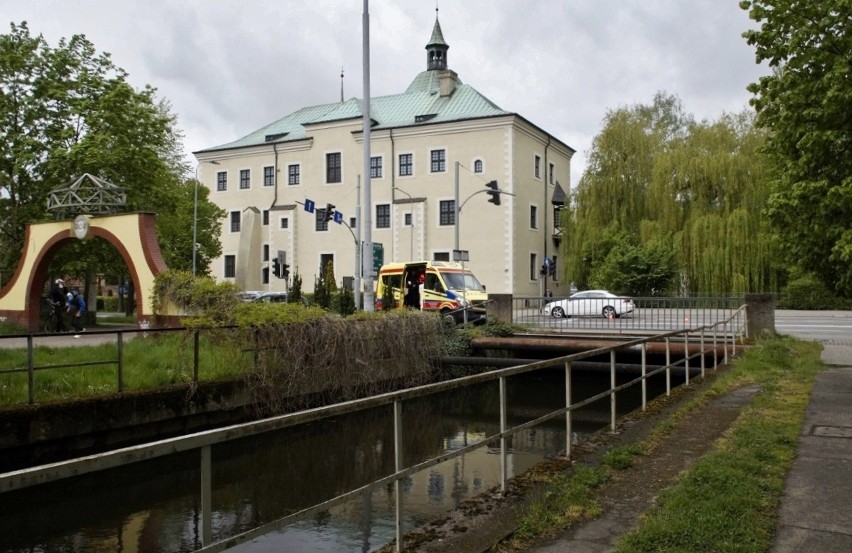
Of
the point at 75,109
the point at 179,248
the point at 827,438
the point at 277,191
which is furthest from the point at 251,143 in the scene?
the point at 827,438

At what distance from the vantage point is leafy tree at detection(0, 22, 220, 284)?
2705 cm

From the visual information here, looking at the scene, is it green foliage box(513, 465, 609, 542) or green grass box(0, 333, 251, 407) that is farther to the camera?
green grass box(0, 333, 251, 407)

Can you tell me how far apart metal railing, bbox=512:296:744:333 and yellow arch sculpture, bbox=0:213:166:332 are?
37.4ft

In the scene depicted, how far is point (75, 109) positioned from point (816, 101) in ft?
85.7

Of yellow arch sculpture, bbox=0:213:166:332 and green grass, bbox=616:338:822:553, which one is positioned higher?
yellow arch sculpture, bbox=0:213:166:332

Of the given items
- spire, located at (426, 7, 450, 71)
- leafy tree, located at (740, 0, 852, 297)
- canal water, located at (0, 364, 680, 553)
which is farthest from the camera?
spire, located at (426, 7, 450, 71)

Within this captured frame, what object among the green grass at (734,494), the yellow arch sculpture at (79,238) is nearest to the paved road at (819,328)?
the green grass at (734,494)

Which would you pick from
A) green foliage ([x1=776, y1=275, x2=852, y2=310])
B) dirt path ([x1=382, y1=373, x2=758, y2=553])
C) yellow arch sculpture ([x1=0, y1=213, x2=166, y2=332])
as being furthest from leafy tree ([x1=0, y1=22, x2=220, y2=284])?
green foliage ([x1=776, y1=275, x2=852, y2=310])

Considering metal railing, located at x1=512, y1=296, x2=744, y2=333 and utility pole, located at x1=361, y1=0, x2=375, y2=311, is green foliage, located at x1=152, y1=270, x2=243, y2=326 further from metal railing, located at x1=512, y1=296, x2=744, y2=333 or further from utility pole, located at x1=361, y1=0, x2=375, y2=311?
metal railing, located at x1=512, y1=296, x2=744, y2=333

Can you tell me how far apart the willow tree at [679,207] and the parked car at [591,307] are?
49.7ft

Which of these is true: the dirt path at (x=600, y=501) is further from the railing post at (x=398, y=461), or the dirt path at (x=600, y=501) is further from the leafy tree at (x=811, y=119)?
the leafy tree at (x=811, y=119)

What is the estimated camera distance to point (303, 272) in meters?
56.2

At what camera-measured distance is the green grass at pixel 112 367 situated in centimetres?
1227

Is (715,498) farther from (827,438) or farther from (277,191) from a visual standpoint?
(277,191)
